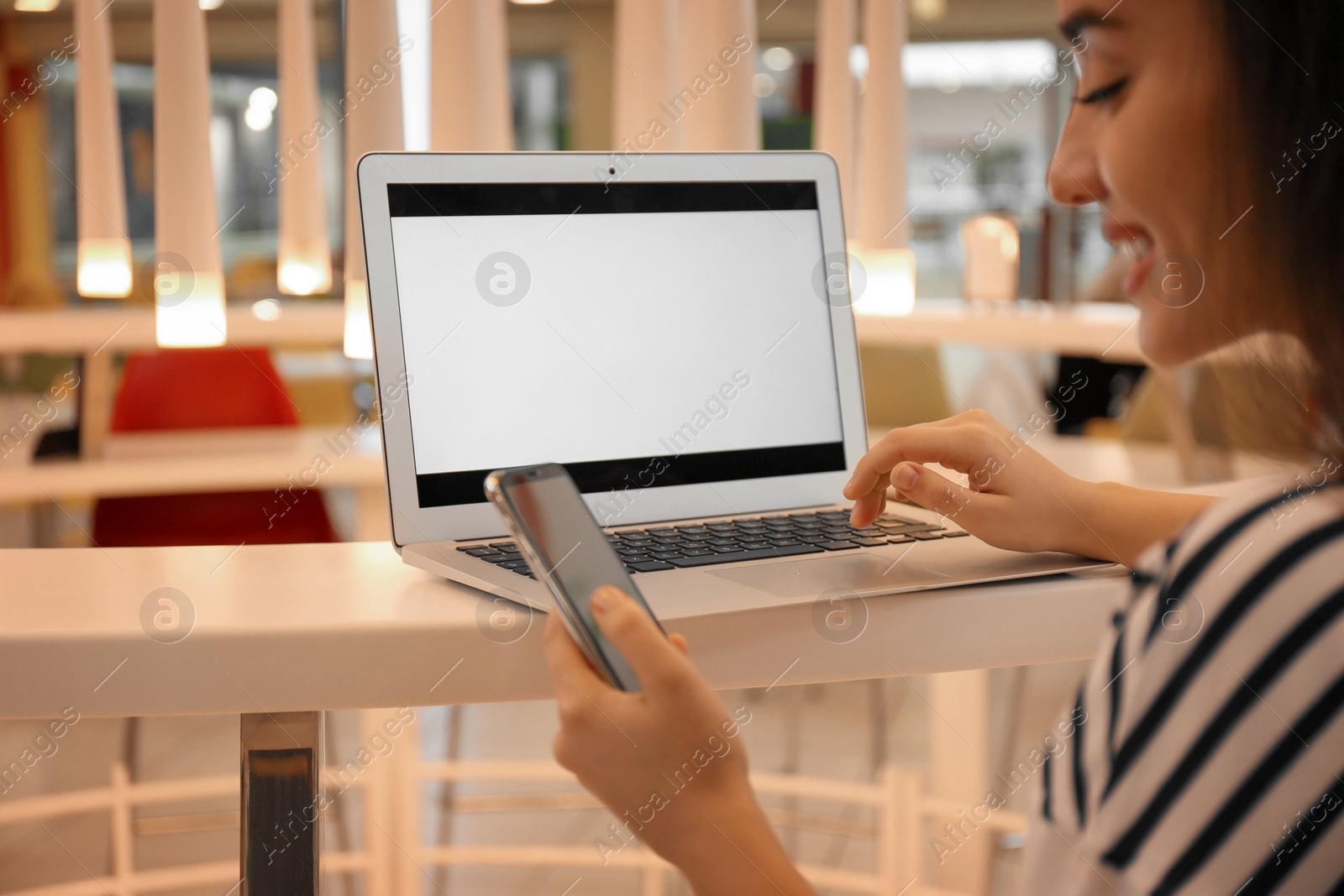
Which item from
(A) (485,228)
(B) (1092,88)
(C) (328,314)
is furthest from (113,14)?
(B) (1092,88)

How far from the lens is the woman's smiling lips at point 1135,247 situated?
629 mm

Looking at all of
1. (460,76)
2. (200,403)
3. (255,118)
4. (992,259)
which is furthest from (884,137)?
(255,118)

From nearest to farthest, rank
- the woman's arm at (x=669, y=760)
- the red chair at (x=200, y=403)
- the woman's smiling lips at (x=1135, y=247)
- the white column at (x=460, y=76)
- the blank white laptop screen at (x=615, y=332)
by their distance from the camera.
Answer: the woman's arm at (x=669, y=760), the woman's smiling lips at (x=1135, y=247), the blank white laptop screen at (x=615, y=332), the white column at (x=460, y=76), the red chair at (x=200, y=403)

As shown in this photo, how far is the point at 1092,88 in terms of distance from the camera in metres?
0.58

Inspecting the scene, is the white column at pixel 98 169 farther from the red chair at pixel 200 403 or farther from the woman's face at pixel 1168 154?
the woman's face at pixel 1168 154

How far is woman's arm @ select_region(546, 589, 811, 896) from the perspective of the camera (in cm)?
51

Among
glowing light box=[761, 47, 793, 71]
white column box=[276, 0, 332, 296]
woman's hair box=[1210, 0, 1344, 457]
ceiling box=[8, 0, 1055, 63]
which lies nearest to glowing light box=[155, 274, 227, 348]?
white column box=[276, 0, 332, 296]

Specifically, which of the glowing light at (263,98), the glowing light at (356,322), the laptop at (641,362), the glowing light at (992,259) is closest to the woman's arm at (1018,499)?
the laptop at (641,362)

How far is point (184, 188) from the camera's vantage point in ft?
4.25

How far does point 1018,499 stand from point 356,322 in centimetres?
63

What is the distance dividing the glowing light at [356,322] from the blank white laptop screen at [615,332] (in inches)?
7.1

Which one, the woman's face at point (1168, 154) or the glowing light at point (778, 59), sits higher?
the glowing light at point (778, 59)

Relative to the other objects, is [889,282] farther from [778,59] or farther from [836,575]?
[778,59]

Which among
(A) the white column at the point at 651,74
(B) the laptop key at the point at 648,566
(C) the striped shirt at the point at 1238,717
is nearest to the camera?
(C) the striped shirt at the point at 1238,717
